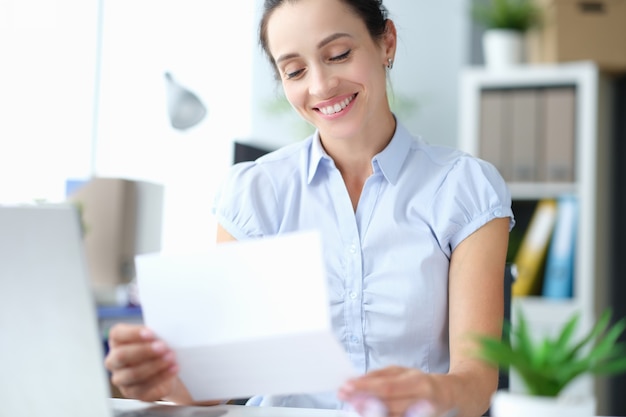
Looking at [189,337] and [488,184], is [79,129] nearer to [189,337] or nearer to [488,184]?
[488,184]

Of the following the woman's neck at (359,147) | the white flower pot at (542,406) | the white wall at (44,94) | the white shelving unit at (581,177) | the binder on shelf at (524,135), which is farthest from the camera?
the white wall at (44,94)

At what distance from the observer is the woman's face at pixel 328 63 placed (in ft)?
4.52

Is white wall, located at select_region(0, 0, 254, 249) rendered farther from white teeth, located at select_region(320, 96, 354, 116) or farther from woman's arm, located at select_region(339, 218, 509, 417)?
woman's arm, located at select_region(339, 218, 509, 417)

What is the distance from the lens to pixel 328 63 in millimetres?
1400

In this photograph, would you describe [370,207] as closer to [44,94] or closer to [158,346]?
[158,346]

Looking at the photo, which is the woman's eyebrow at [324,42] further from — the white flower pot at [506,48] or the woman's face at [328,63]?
the white flower pot at [506,48]

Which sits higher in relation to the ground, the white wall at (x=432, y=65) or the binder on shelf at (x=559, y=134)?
the white wall at (x=432, y=65)

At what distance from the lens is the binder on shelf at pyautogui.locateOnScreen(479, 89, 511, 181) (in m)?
3.34

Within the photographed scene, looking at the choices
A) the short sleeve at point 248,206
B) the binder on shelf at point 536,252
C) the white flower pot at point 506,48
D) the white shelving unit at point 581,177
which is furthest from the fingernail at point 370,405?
the white flower pot at point 506,48

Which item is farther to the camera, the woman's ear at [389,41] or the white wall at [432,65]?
the white wall at [432,65]

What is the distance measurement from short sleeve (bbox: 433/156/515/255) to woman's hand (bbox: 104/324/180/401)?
0.54 meters

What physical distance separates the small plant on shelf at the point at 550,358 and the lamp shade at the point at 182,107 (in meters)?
2.08

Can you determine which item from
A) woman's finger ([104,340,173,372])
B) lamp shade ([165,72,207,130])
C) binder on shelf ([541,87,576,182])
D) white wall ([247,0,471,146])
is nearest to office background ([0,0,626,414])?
white wall ([247,0,471,146])

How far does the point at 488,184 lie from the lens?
4.60 ft
